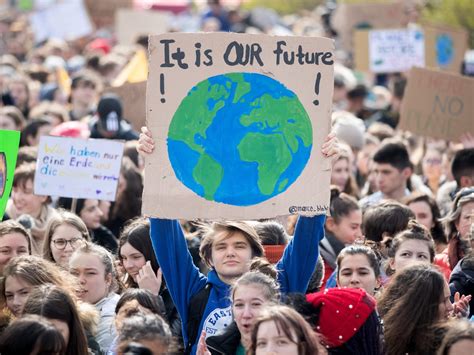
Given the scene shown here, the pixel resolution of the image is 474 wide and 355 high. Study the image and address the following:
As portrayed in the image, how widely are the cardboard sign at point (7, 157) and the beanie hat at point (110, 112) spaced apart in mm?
4355

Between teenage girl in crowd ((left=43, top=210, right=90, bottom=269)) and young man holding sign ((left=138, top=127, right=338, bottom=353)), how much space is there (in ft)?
5.39

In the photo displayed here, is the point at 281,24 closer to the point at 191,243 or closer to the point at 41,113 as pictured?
the point at 41,113

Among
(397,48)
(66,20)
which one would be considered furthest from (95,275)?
(66,20)

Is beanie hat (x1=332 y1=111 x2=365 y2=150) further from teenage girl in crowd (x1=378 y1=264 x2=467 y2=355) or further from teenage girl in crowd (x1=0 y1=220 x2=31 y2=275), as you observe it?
teenage girl in crowd (x1=378 y1=264 x2=467 y2=355)

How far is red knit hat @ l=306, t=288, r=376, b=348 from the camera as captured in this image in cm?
579

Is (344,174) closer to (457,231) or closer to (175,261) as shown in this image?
(457,231)

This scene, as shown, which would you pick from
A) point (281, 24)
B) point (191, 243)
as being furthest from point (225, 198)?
point (281, 24)

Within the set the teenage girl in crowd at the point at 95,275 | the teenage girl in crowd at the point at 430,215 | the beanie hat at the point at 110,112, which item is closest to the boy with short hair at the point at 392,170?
the teenage girl in crowd at the point at 430,215

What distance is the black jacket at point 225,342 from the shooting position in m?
6.00

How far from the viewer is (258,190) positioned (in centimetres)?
657

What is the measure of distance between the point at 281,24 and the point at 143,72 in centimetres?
966

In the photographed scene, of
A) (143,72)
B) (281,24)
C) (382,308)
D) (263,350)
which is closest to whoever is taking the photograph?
(263,350)

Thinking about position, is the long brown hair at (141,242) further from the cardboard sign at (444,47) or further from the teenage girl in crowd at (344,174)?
the cardboard sign at (444,47)

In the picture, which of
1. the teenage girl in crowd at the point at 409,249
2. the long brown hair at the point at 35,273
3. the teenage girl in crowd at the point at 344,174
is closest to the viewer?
the long brown hair at the point at 35,273
